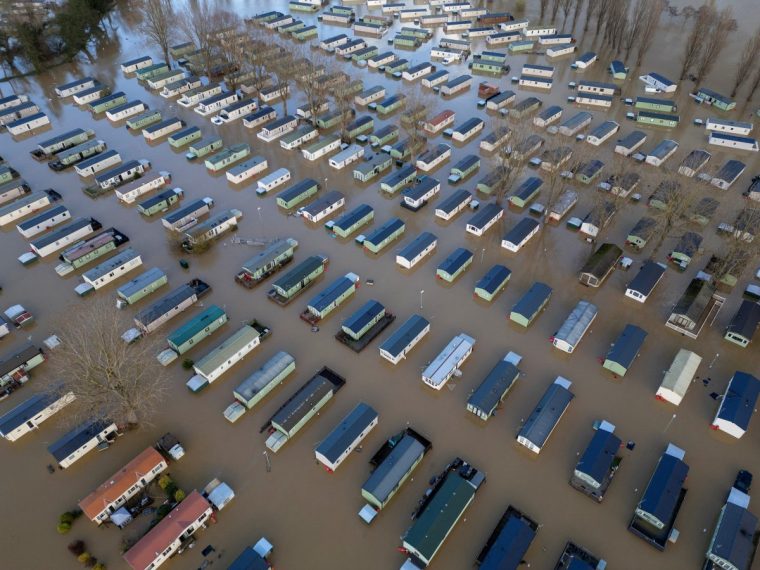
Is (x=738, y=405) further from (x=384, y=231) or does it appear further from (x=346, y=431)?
(x=384, y=231)

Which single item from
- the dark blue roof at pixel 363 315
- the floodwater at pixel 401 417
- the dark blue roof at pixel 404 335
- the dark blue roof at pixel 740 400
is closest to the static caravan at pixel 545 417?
the floodwater at pixel 401 417

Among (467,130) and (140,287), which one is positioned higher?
(467,130)

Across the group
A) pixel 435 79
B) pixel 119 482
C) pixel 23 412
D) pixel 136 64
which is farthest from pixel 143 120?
pixel 119 482

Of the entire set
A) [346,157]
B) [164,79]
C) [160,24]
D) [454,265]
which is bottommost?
[454,265]

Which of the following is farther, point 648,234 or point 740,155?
point 740,155

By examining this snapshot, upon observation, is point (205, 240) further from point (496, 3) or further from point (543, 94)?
point (496, 3)

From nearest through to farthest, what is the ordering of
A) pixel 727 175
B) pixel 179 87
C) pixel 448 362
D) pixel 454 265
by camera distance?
pixel 448 362 < pixel 454 265 < pixel 727 175 < pixel 179 87

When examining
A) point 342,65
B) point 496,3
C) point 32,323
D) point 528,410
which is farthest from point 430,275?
point 496,3
